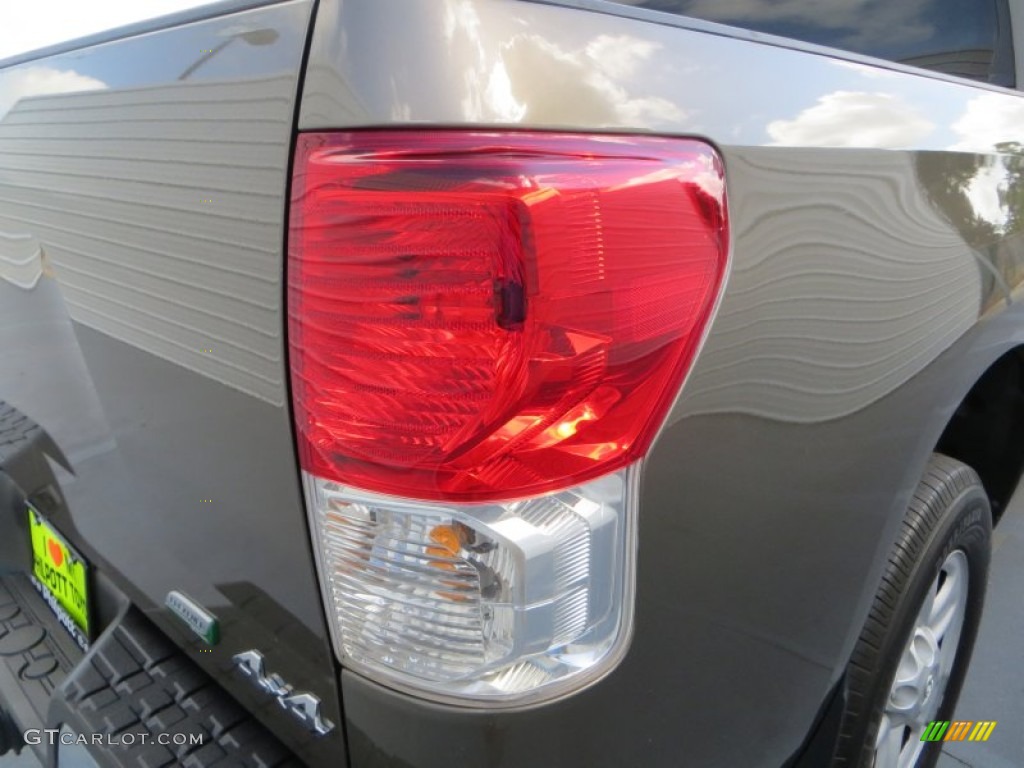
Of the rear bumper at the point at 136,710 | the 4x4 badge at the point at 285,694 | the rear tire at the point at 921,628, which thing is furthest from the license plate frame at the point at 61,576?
the rear tire at the point at 921,628

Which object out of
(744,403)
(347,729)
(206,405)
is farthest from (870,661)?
(206,405)

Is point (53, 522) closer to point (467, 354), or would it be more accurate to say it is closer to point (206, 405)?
point (206, 405)

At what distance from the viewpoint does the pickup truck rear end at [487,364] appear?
0.85 meters

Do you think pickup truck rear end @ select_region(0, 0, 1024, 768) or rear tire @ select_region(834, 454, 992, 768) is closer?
pickup truck rear end @ select_region(0, 0, 1024, 768)

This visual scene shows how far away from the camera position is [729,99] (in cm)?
100

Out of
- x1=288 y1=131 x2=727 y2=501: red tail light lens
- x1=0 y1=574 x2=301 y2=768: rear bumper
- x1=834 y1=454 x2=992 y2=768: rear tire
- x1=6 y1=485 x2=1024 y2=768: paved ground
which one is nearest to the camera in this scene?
x1=288 y1=131 x2=727 y2=501: red tail light lens

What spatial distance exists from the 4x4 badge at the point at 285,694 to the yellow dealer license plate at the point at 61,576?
503mm

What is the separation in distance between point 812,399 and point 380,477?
62 cm

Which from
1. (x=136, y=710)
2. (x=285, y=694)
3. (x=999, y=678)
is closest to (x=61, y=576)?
(x=136, y=710)

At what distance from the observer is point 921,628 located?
1812mm

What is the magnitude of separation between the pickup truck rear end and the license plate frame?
9 cm

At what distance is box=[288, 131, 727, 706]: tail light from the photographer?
2.74 feet

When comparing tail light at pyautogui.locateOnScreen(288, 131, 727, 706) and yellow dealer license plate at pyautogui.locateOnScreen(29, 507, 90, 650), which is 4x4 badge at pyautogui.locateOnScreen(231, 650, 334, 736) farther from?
yellow dealer license plate at pyautogui.locateOnScreen(29, 507, 90, 650)

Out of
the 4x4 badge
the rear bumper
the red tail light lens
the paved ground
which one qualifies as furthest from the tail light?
the paved ground
